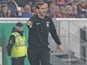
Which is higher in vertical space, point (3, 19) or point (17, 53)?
point (3, 19)

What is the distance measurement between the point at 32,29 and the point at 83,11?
5999mm

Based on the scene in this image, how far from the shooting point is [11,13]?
12070 mm

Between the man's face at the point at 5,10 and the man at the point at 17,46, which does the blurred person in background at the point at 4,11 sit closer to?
the man's face at the point at 5,10

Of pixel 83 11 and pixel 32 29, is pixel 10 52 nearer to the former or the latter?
pixel 32 29

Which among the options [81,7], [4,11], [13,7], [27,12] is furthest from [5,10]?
[81,7]

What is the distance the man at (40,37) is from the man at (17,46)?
0.87m

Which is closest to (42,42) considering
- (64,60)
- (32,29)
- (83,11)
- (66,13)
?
(32,29)

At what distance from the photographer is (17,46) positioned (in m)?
9.69

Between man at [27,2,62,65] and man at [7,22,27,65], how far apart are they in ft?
2.84

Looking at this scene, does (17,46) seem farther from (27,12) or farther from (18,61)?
(27,12)

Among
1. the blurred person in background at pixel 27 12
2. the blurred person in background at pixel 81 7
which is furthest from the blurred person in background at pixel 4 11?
the blurred person in background at pixel 81 7

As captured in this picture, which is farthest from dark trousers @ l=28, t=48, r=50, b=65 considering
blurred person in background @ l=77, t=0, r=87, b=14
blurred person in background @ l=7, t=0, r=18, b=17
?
blurred person in background @ l=77, t=0, r=87, b=14

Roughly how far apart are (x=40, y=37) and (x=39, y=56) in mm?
433

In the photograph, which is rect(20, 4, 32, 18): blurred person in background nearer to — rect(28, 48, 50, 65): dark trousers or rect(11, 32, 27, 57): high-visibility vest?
rect(11, 32, 27, 57): high-visibility vest
